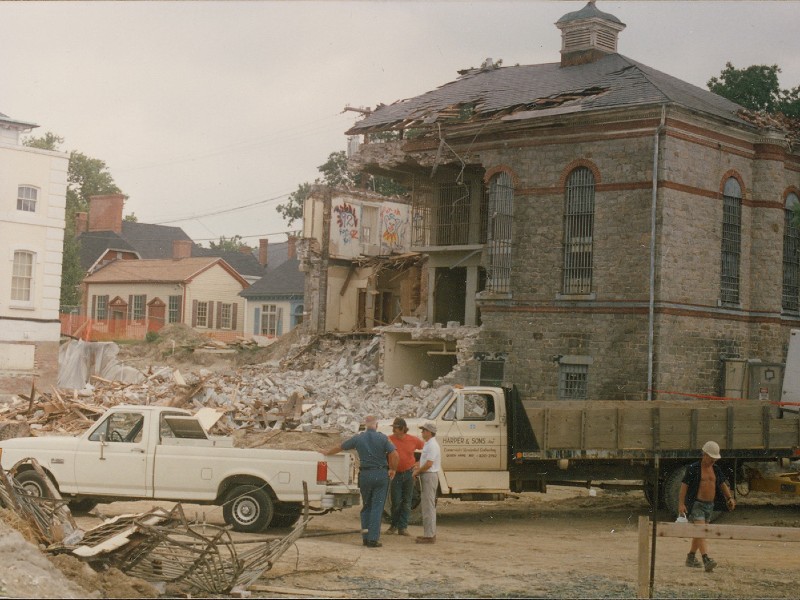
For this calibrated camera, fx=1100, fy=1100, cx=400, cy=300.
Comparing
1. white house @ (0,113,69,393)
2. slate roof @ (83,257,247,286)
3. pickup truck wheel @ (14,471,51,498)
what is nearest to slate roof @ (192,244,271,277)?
slate roof @ (83,257,247,286)

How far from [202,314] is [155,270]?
152 inches

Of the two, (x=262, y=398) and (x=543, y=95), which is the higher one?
(x=543, y=95)

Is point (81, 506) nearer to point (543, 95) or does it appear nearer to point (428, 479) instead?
point (428, 479)

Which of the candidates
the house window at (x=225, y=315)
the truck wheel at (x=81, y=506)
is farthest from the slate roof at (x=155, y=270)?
the truck wheel at (x=81, y=506)

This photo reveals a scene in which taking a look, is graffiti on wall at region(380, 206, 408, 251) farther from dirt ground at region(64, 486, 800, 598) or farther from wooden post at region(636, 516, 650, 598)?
wooden post at region(636, 516, 650, 598)

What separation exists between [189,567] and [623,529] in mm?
9045

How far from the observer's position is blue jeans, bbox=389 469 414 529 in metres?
16.1

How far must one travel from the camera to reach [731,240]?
31828 millimetres

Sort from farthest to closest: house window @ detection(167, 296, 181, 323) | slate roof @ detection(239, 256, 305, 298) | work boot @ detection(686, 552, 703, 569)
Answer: house window @ detection(167, 296, 181, 323) < slate roof @ detection(239, 256, 305, 298) < work boot @ detection(686, 552, 703, 569)

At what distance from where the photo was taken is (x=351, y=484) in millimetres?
15570

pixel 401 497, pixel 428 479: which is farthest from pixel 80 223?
pixel 428 479

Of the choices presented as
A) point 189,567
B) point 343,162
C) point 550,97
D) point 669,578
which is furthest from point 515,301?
point 343,162

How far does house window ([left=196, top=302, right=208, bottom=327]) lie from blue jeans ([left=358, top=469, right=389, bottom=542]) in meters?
51.5

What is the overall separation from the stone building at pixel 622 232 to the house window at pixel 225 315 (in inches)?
1339
